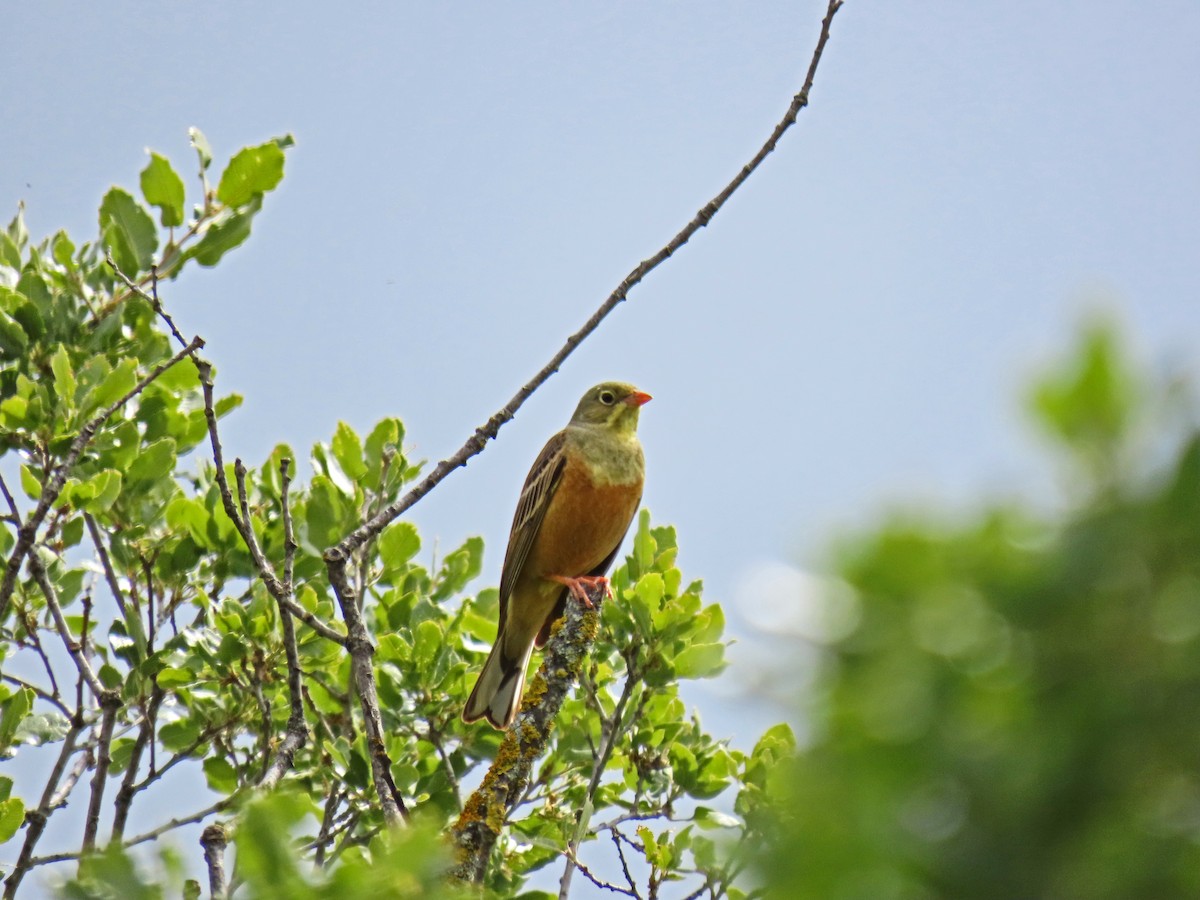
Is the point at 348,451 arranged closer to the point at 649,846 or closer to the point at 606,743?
the point at 606,743

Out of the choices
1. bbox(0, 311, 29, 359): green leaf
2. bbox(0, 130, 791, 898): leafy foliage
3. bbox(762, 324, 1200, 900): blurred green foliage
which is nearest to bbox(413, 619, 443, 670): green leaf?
bbox(0, 130, 791, 898): leafy foliage

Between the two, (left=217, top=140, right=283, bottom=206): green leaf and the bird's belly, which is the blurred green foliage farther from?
the bird's belly

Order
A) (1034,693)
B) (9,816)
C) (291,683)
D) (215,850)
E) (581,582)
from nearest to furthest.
A: (1034,693), (215,850), (291,683), (9,816), (581,582)

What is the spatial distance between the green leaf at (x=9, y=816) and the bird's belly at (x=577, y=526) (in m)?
3.74

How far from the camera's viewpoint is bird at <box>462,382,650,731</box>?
26.0 ft

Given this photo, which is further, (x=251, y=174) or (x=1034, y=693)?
(x=251, y=174)

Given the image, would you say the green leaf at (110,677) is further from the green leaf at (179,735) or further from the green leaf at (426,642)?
the green leaf at (426,642)

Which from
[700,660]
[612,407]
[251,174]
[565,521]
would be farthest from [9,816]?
[612,407]

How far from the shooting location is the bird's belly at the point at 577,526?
8125 millimetres

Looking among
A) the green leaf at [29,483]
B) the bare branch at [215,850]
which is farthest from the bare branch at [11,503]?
the bare branch at [215,850]

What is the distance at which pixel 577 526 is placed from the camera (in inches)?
321

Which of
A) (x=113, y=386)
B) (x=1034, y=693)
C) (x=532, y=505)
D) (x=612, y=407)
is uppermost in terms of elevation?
(x=612, y=407)

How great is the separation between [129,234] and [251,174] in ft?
2.11

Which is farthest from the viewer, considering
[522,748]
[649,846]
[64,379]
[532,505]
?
[532,505]
